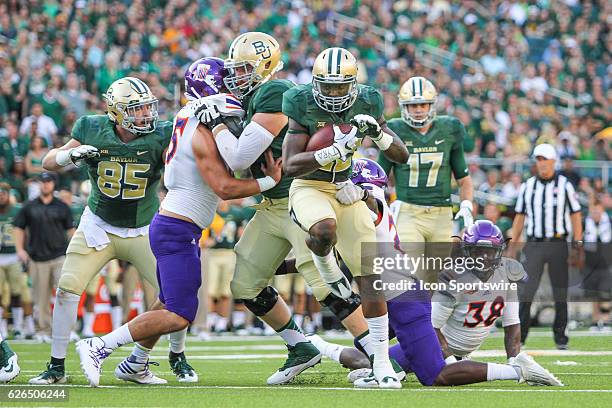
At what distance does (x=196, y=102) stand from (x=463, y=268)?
7.01 feet

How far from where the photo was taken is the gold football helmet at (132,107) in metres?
7.61

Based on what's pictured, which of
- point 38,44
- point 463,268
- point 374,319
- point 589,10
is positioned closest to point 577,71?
point 589,10

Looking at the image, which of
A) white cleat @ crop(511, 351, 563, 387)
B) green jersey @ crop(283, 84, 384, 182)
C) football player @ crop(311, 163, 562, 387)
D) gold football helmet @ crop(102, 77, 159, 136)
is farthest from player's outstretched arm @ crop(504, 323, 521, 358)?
gold football helmet @ crop(102, 77, 159, 136)

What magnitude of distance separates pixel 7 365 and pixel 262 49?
256 cm

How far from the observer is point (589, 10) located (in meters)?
23.5

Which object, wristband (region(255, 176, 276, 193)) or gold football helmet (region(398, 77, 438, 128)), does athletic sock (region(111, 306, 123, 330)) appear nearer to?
gold football helmet (region(398, 77, 438, 128))

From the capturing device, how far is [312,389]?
22.8 ft

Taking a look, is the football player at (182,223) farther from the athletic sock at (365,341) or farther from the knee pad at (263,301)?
the athletic sock at (365,341)

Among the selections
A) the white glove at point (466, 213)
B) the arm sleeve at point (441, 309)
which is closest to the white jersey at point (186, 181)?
the arm sleeve at point (441, 309)

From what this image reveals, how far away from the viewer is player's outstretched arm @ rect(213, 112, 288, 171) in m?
6.89

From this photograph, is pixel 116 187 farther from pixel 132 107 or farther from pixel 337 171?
pixel 337 171

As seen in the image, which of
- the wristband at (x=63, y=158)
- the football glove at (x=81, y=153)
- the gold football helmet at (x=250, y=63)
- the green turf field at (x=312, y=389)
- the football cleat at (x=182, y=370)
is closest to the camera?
the green turf field at (x=312, y=389)

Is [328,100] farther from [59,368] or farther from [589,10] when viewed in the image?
[589,10]

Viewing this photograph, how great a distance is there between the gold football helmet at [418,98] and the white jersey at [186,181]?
10.5ft
